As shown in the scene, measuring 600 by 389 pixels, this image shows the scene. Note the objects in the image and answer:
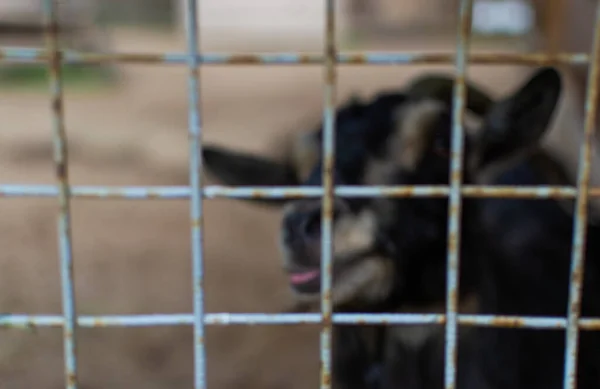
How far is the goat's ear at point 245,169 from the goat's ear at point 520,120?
62 centimetres

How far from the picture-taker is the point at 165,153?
7.65 m

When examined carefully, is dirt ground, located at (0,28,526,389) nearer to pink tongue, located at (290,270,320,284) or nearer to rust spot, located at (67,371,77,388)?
pink tongue, located at (290,270,320,284)

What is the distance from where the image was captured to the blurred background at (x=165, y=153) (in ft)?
11.9

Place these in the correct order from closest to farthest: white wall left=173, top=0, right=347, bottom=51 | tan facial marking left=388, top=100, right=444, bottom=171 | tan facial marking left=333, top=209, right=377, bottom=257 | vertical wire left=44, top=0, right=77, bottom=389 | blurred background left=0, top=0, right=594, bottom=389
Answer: vertical wire left=44, top=0, right=77, bottom=389, tan facial marking left=333, top=209, right=377, bottom=257, tan facial marking left=388, top=100, right=444, bottom=171, blurred background left=0, top=0, right=594, bottom=389, white wall left=173, top=0, right=347, bottom=51

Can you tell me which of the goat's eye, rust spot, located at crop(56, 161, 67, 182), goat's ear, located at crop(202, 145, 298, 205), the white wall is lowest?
goat's ear, located at crop(202, 145, 298, 205)

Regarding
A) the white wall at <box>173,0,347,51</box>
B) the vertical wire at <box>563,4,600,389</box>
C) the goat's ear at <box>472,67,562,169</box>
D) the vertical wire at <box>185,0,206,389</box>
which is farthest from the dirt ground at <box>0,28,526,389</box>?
the white wall at <box>173,0,347,51</box>

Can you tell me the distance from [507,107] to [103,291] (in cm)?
280

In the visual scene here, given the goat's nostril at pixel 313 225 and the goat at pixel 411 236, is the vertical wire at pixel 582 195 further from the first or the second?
the goat's nostril at pixel 313 225

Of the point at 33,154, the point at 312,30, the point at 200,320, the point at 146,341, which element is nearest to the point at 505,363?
the point at 200,320

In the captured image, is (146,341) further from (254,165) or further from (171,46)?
(171,46)

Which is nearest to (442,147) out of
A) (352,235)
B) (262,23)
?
(352,235)

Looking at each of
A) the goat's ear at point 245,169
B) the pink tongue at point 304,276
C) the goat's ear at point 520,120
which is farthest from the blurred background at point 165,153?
the goat's ear at point 520,120

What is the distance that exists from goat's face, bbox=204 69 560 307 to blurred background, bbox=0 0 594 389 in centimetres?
58

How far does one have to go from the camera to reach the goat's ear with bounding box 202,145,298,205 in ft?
7.64
